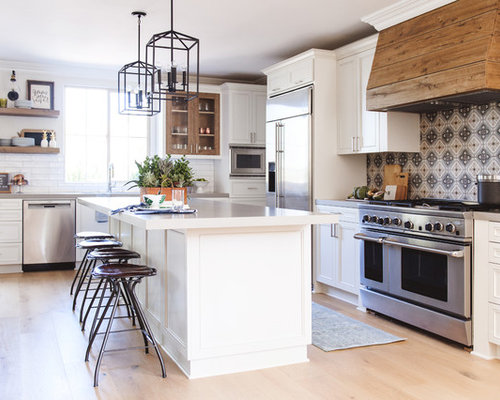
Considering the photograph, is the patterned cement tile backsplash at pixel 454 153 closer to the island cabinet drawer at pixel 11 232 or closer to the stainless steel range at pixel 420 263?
the stainless steel range at pixel 420 263

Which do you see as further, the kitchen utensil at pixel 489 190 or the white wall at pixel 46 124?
the white wall at pixel 46 124

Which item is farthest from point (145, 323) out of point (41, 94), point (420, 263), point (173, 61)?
point (41, 94)

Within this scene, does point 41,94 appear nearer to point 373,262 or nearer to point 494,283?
point 373,262

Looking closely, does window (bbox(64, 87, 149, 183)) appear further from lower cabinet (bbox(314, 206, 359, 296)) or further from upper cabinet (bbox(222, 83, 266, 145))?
lower cabinet (bbox(314, 206, 359, 296))

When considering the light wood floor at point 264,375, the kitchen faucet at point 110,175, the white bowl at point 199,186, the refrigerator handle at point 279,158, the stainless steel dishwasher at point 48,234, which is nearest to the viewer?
the light wood floor at point 264,375

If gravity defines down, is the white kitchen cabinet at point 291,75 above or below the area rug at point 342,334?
Result: above

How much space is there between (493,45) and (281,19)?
7.00 feet

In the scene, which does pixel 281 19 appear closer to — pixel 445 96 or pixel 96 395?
pixel 445 96

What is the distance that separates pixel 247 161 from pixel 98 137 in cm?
205

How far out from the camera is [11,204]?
6348 millimetres

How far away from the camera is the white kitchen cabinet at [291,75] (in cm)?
537

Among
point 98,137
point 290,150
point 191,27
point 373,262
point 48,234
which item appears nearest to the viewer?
point 373,262

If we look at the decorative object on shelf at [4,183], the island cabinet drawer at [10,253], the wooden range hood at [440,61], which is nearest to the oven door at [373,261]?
the wooden range hood at [440,61]

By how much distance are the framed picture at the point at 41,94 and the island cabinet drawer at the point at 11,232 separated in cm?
158
